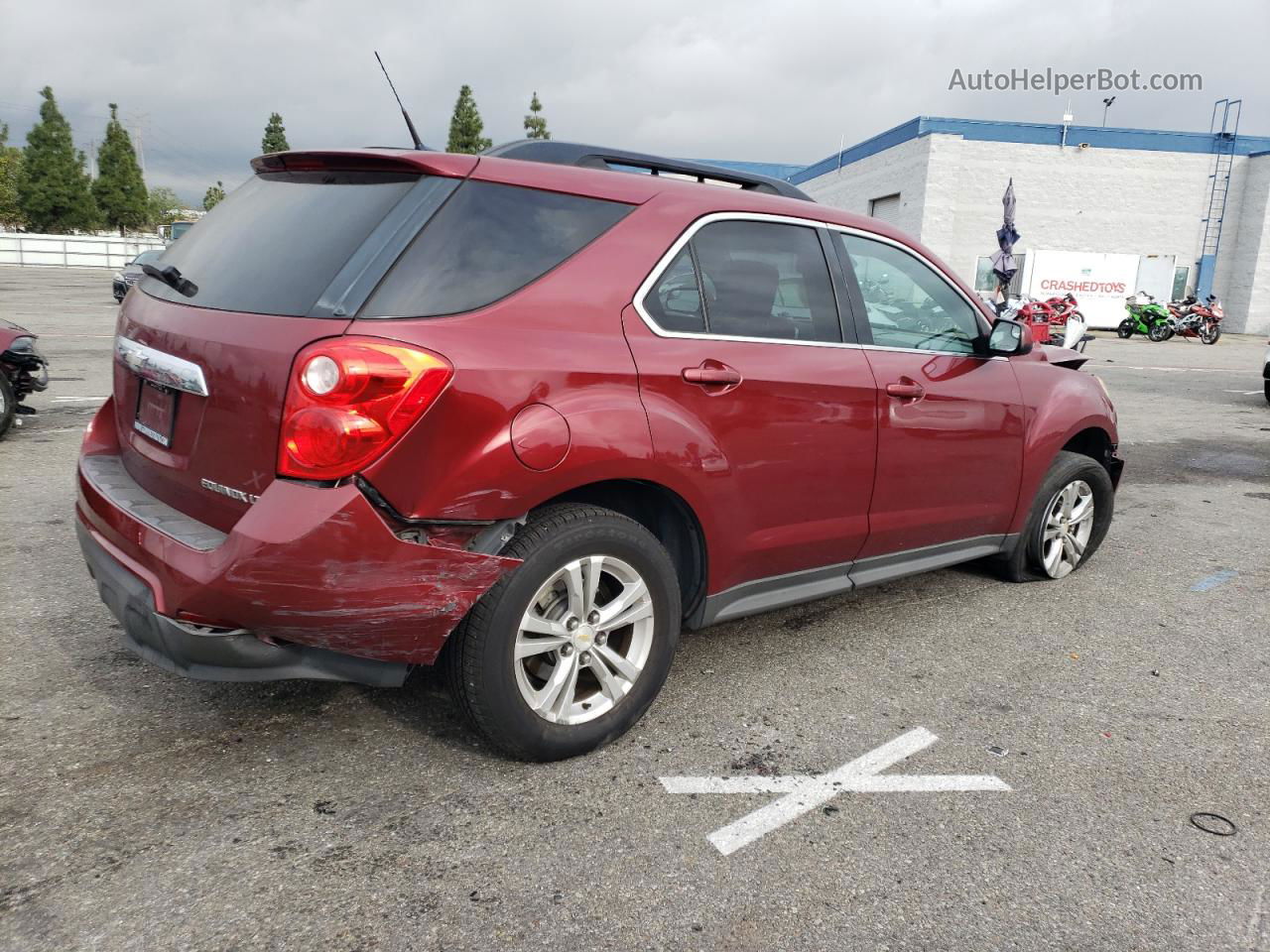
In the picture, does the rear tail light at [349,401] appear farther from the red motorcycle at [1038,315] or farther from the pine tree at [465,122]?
the pine tree at [465,122]

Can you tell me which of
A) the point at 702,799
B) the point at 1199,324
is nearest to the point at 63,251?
the point at 1199,324

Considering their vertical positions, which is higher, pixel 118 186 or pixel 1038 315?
pixel 118 186

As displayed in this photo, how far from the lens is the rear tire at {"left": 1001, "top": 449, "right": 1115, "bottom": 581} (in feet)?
15.0

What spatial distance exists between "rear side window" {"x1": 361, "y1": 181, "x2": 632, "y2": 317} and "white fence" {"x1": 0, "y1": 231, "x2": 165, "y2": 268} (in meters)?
52.3

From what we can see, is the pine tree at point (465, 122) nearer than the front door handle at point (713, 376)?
No

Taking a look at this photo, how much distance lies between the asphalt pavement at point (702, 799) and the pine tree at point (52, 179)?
71084 mm

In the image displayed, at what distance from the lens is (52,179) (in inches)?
2484

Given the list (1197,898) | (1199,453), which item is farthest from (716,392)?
(1199,453)

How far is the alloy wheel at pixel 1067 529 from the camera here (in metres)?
4.67

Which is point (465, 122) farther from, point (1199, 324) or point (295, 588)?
point (295, 588)

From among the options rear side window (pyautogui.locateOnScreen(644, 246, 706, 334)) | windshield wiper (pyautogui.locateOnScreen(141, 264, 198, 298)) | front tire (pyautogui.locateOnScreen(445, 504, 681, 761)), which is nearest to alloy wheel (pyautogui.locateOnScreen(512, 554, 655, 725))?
front tire (pyautogui.locateOnScreen(445, 504, 681, 761))

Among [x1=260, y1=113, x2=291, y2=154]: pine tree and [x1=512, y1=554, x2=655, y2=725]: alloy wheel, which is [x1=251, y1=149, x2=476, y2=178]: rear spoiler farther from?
[x1=260, y1=113, x2=291, y2=154]: pine tree

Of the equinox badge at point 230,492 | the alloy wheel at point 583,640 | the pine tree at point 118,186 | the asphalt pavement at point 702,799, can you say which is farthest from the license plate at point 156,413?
the pine tree at point 118,186

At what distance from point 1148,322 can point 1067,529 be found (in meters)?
26.2
